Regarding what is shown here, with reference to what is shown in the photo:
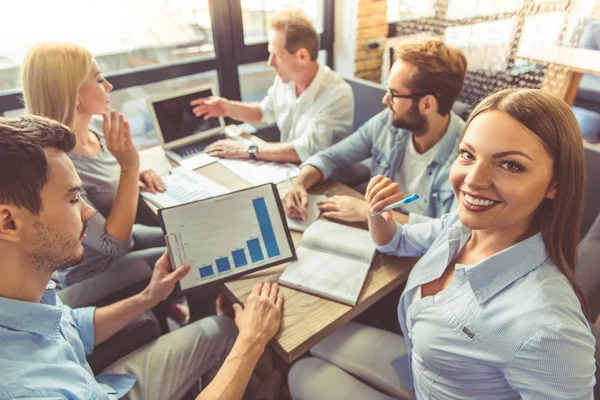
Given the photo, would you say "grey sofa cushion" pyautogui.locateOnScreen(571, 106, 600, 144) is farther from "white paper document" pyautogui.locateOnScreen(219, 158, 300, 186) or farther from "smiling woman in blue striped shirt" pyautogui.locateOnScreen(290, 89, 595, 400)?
"smiling woman in blue striped shirt" pyautogui.locateOnScreen(290, 89, 595, 400)

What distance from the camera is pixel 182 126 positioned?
77.2 inches

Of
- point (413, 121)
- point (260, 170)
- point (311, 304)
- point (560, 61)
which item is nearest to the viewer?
point (311, 304)

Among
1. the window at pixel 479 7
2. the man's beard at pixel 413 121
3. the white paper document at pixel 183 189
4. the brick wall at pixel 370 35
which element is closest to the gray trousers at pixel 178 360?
the white paper document at pixel 183 189

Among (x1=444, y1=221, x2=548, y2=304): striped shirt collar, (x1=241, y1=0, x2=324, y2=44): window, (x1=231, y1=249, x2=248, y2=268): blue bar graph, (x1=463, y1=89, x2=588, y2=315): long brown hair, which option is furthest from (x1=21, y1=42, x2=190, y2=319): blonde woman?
(x1=241, y1=0, x2=324, y2=44): window

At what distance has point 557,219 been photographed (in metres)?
0.80

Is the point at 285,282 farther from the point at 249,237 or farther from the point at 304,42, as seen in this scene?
the point at 304,42

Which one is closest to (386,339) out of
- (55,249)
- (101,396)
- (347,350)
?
(347,350)

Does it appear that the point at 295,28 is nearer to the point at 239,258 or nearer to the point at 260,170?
the point at 260,170

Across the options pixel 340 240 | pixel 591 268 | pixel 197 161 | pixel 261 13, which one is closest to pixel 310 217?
pixel 340 240

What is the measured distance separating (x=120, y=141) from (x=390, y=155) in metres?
1.05

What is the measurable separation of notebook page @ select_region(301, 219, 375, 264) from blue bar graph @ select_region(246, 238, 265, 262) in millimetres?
150

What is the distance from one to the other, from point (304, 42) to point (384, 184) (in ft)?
3.63

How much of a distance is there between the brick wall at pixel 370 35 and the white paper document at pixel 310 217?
6.21ft

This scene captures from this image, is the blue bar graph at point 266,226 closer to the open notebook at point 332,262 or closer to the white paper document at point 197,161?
the open notebook at point 332,262
